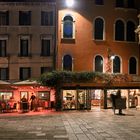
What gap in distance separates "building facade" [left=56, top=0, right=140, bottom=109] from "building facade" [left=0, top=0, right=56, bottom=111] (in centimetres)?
274

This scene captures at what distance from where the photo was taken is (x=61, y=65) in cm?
3716

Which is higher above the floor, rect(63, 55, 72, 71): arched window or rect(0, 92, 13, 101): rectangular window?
rect(63, 55, 72, 71): arched window

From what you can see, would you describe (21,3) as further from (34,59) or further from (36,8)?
(34,59)

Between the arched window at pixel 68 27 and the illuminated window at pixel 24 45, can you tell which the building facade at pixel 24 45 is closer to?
the illuminated window at pixel 24 45

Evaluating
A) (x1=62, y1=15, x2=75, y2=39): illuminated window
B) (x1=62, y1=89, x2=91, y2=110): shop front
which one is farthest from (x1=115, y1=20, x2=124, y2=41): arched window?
(x1=62, y1=89, x2=91, y2=110): shop front

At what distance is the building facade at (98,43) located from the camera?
122 ft

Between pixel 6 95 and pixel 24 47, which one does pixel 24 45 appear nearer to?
pixel 24 47

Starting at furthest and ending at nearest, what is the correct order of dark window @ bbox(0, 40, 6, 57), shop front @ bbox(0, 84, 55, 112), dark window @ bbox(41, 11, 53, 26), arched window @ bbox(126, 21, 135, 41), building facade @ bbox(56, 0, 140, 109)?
dark window @ bbox(41, 11, 53, 26)
dark window @ bbox(0, 40, 6, 57)
arched window @ bbox(126, 21, 135, 41)
building facade @ bbox(56, 0, 140, 109)
shop front @ bbox(0, 84, 55, 112)

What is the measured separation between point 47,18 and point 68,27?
3691mm

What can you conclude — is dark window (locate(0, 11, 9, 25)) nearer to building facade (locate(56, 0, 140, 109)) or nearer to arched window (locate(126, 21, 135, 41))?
building facade (locate(56, 0, 140, 109))

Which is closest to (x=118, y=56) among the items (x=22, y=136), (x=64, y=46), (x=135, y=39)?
(x=135, y=39)

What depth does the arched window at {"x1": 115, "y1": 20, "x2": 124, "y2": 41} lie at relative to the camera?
3859cm

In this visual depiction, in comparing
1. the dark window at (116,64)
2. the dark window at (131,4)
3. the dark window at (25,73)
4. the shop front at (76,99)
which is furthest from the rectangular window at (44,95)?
the dark window at (131,4)

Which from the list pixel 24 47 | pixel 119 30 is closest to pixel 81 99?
pixel 119 30
